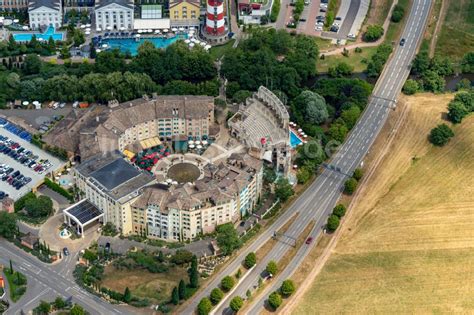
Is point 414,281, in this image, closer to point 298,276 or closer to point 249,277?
point 298,276

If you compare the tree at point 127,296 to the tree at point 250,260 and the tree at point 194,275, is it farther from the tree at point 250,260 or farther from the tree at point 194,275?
the tree at point 250,260

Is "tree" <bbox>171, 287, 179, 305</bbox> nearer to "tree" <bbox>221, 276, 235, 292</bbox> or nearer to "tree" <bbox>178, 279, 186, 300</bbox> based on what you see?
"tree" <bbox>178, 279, 186, 300</bbox>

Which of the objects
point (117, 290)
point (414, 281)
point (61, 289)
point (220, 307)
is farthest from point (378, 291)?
point (61, 289)

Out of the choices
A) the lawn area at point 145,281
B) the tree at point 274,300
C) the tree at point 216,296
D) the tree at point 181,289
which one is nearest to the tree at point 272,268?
the tree at point 274,300

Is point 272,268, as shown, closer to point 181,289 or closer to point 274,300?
point 274,300

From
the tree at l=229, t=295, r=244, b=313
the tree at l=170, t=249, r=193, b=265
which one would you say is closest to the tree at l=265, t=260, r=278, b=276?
the tree at l=229, t=295, r=244, b=313

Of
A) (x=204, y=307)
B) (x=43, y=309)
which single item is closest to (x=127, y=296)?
(x=204, y=307)
